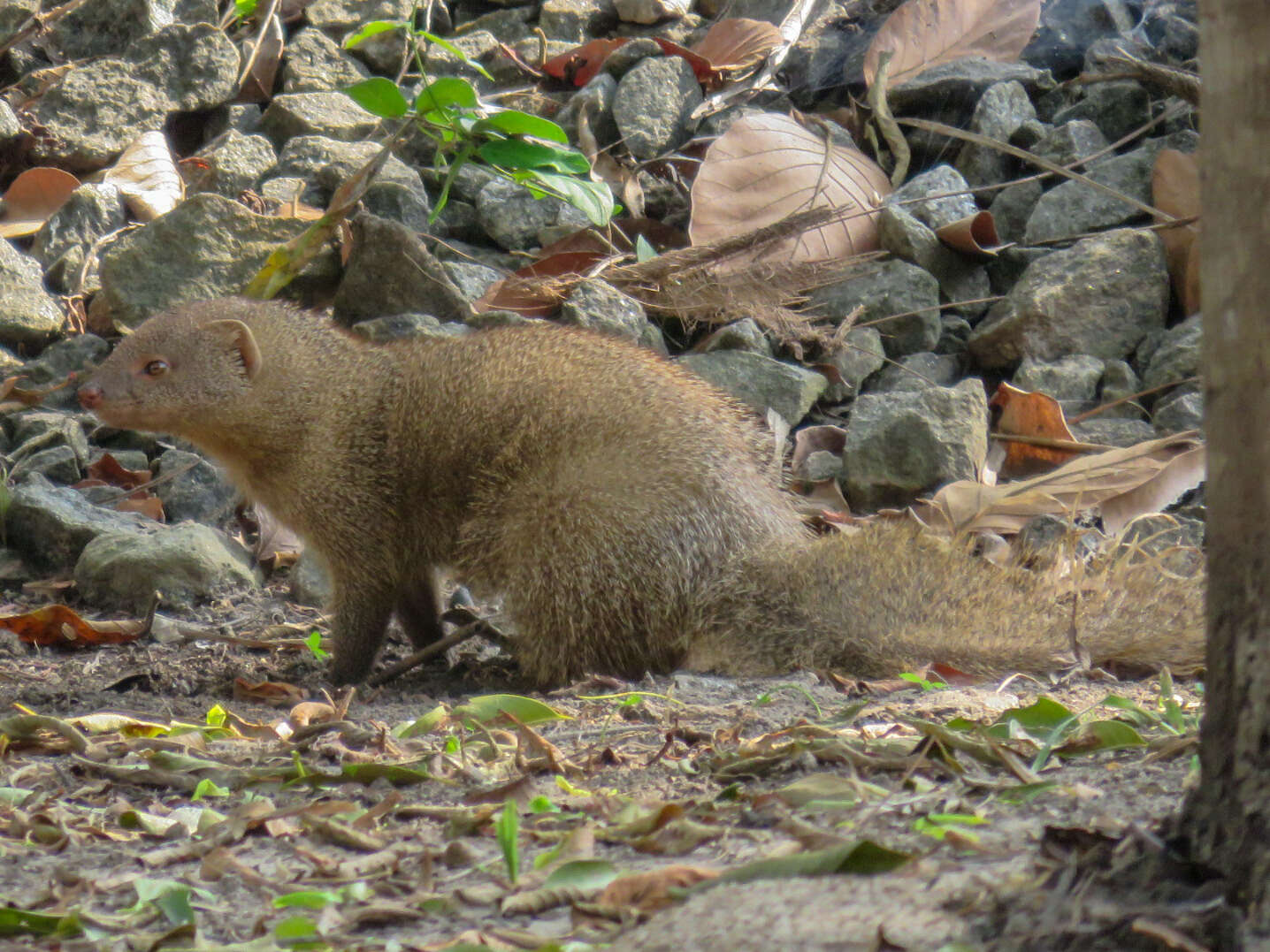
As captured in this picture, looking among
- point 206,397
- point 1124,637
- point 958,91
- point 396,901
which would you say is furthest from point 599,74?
point 396,901

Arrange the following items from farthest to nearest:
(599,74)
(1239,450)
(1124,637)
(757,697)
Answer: (599,74), (1124,637), (757,697), (1239,450)

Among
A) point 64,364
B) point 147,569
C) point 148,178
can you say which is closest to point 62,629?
point 147,569

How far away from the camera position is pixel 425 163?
6.12 meters

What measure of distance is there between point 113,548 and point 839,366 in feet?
8.13

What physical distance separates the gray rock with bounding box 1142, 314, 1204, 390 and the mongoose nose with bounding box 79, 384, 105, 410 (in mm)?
3265

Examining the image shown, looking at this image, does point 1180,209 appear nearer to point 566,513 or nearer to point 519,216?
point 519,216

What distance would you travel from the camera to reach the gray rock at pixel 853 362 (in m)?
5.02

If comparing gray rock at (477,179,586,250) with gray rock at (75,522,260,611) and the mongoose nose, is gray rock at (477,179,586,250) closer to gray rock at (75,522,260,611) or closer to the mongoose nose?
gray rock at (75,522,260,611)

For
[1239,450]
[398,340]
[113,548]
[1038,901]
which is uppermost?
[1239,450]

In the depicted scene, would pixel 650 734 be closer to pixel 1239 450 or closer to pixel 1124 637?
pixel 1124 637

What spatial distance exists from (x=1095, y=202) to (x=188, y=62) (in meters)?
3.95

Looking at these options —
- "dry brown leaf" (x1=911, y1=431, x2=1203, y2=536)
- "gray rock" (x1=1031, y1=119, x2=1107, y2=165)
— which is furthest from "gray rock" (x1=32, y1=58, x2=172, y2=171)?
"dry brown leaf" (x1=911, y1=431, x2=1203, y2=536)

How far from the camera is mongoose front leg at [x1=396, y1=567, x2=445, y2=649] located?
4.07m

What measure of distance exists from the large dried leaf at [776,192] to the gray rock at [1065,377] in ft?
2.75
